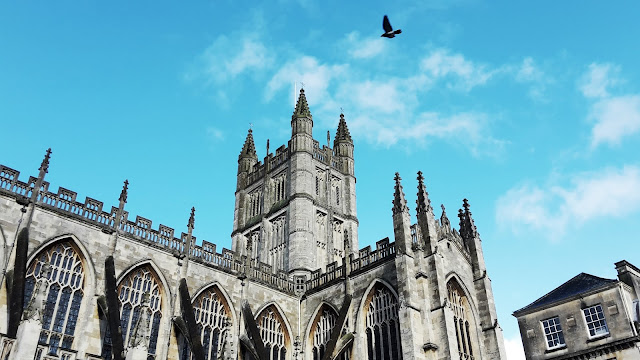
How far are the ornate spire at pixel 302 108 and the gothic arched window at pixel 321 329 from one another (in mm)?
16692

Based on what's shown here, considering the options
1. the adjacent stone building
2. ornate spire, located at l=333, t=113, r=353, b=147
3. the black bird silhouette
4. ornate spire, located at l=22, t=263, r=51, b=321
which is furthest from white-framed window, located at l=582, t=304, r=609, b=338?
ornate spire, located at l=22, t=263, r=51, b=321

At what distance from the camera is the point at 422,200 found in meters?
27.2

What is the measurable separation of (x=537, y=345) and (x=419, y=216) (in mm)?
9610

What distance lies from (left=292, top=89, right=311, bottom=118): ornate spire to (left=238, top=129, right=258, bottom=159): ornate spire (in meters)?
5.35

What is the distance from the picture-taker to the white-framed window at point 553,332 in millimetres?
27936

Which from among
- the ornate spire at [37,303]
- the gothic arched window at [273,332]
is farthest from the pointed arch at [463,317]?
the ornate spire at [37,303]

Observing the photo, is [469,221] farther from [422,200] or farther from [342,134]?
[342,134]

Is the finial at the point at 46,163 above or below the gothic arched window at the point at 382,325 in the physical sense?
above

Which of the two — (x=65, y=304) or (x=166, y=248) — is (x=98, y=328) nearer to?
(x=65, y=304)

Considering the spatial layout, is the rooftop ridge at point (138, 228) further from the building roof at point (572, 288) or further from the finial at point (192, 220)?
the building roof at point (572, 288)

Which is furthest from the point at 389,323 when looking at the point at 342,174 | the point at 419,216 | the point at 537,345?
the point at 342,174

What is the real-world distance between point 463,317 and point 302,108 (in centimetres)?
2044

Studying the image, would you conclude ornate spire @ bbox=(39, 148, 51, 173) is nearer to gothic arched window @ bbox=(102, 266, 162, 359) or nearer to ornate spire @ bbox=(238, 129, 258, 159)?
gothic arched window @ bbox=(102, 266, 162, 359)

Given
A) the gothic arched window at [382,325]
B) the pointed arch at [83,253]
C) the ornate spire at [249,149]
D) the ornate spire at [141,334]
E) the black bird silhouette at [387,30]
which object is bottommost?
the ornate spire at [141,334]
